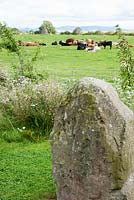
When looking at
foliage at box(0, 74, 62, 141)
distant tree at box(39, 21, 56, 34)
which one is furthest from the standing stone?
distant tree at box(39, 21, 56, 34)

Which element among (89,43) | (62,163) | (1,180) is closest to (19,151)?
(1,180)

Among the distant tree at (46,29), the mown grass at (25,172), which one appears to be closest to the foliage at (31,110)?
the mown grass at (25,172)

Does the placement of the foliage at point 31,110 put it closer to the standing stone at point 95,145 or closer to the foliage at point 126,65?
the foliage at point 126,65

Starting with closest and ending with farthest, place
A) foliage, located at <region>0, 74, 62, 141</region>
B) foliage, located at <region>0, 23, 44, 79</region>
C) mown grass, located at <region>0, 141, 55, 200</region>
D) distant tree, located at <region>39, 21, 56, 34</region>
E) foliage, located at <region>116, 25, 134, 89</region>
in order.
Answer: mown grass, located at <region>0, 141, 55, 200</region>, foliage, located at <region>116, 25, 134, 89</region>, foliage, located at <region>0, 74, 62, 141</region>, foliage, located at <region>0, 23, 44, 79</region>, distant tree, located at <region>39, 21, 56, 34</region>

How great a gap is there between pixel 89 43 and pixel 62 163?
35.0 m

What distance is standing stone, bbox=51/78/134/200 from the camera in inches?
241

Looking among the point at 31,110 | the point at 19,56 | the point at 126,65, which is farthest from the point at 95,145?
the point at 19,56

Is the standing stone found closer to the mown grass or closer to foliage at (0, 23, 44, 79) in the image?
the mown grass

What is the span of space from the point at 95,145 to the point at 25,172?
3.55 m

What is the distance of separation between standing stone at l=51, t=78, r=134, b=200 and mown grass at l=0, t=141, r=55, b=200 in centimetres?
189

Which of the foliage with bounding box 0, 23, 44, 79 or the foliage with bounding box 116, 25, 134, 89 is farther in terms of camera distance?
the foliage with bounding box 0, 23, 44, 79

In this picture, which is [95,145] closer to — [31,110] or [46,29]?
[31,110]

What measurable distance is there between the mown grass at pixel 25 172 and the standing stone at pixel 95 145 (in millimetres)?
1888

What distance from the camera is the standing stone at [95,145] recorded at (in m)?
6.11
